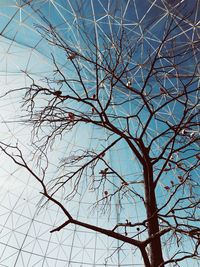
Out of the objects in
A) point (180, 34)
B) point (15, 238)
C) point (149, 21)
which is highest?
point (149, 21)

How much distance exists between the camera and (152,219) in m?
4.82

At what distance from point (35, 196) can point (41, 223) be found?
107 inches

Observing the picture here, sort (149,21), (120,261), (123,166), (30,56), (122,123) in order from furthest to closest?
(120,261), (123,166), (122,123), (30,56), (149,21)

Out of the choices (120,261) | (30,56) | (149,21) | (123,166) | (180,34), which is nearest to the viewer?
(180,34)

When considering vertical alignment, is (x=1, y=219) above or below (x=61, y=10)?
below

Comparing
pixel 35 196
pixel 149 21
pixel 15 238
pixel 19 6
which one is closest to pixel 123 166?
pixel 35 196

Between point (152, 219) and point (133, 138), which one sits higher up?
point (133, 138)

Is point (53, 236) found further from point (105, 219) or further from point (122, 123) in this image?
point (122, 123)

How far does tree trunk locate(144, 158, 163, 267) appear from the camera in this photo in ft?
14.5

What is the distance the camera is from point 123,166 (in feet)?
94.5

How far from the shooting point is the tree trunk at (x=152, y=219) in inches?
174

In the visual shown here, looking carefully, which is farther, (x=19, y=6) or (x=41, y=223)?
(x=41, y=223)

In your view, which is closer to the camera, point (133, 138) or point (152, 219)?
point (152, 219)

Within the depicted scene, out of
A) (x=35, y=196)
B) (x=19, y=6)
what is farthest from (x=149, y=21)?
(x=35, y=196)
